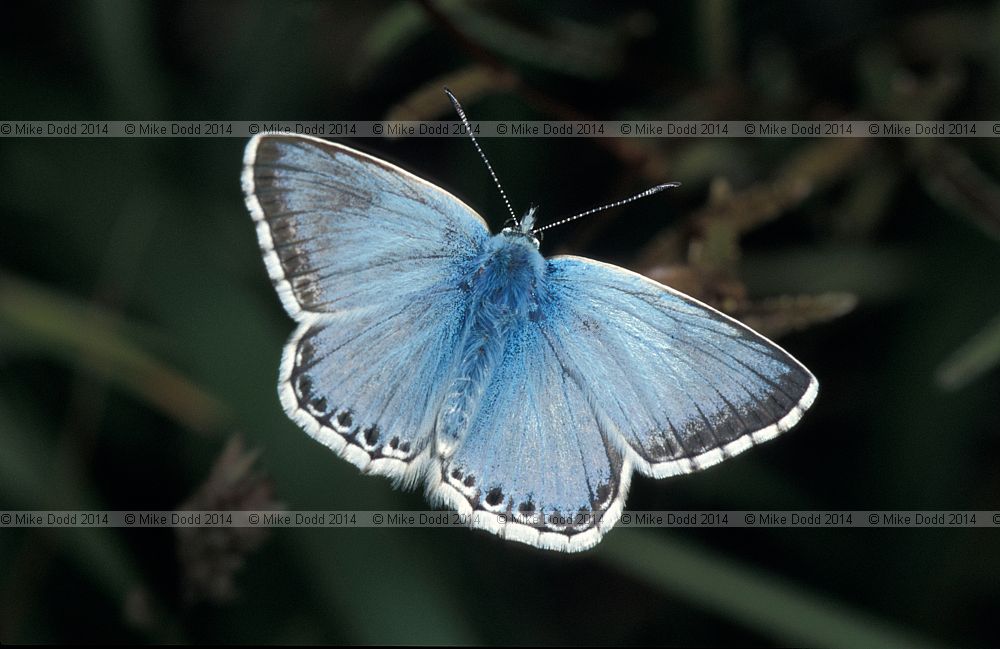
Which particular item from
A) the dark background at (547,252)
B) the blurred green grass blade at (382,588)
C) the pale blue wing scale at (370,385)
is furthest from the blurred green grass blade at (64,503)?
the pale blue wing scale at (370,385)

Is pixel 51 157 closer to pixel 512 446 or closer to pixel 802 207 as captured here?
pixel 512 446

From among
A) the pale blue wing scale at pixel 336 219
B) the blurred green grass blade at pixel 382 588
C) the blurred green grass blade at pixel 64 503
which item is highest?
the pale blue wing scale at pixel 336 219

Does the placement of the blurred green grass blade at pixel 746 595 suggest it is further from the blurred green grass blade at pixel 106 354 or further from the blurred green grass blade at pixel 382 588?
the blurred green grass blade at pixel 106 354

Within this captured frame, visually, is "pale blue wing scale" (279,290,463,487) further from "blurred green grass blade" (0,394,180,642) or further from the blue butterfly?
"blurred green grass blade" (0,394,180,642)

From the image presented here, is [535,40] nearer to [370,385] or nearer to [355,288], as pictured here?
[355,288]

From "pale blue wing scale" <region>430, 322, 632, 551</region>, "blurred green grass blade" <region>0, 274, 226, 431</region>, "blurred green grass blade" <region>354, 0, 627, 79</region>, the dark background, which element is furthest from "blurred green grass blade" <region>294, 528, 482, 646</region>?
"blurred green grass blade" <region>354, 0, 627, 79</region>
